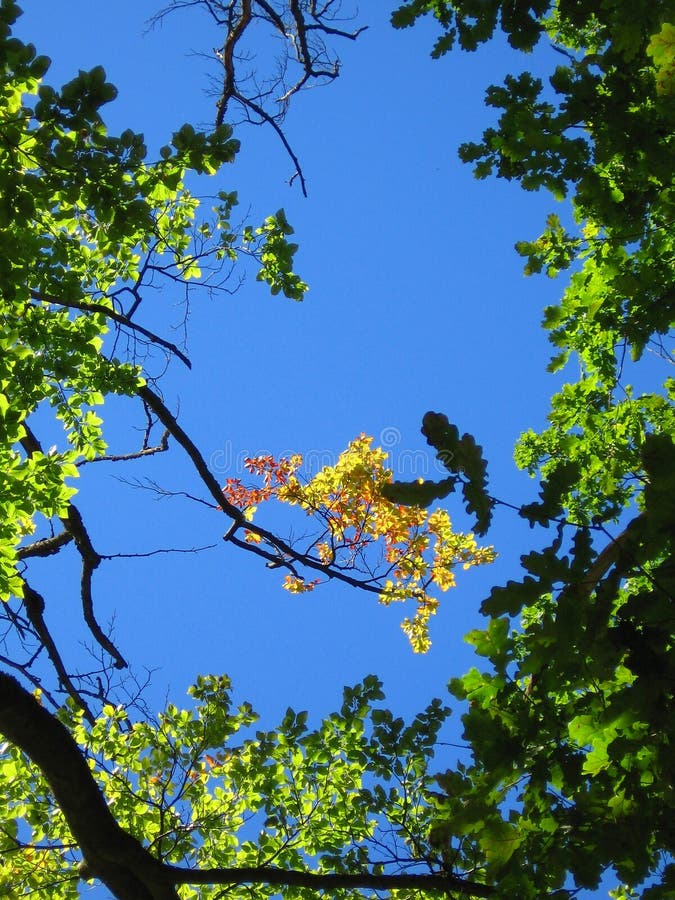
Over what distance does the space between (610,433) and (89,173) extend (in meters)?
4.26

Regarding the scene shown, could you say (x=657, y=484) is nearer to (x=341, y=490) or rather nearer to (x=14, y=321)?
(x=14, y=321)

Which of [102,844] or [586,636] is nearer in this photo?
[586,636]

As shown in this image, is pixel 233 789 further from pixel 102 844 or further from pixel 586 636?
pixel 586 636

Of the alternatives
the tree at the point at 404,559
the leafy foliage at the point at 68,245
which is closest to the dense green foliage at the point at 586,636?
the tree at the point at 404,559

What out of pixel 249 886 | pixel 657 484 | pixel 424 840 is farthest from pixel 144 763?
pixel 657 484

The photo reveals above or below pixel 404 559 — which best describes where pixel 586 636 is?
below

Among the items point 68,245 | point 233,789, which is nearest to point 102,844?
point 233,789

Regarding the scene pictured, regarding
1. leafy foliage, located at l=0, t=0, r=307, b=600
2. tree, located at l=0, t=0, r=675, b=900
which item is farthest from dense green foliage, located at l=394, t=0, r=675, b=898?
leafy foliage, located at l=0, t=0, r=307, b=600

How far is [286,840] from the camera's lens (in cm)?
484

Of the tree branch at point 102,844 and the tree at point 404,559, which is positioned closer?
the tree at point 404,559

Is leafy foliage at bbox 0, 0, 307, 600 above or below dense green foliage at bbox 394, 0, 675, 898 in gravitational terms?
above

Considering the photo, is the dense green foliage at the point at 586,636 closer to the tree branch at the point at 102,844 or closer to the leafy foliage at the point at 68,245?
the tree branch at the point at 102,844

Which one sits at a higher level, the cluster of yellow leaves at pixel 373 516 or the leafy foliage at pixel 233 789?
the cluster of yellow leaves at pixel 373 516

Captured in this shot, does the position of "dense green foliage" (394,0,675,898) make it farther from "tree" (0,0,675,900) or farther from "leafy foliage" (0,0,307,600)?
"leafy foliage" (0,0,307,600)
